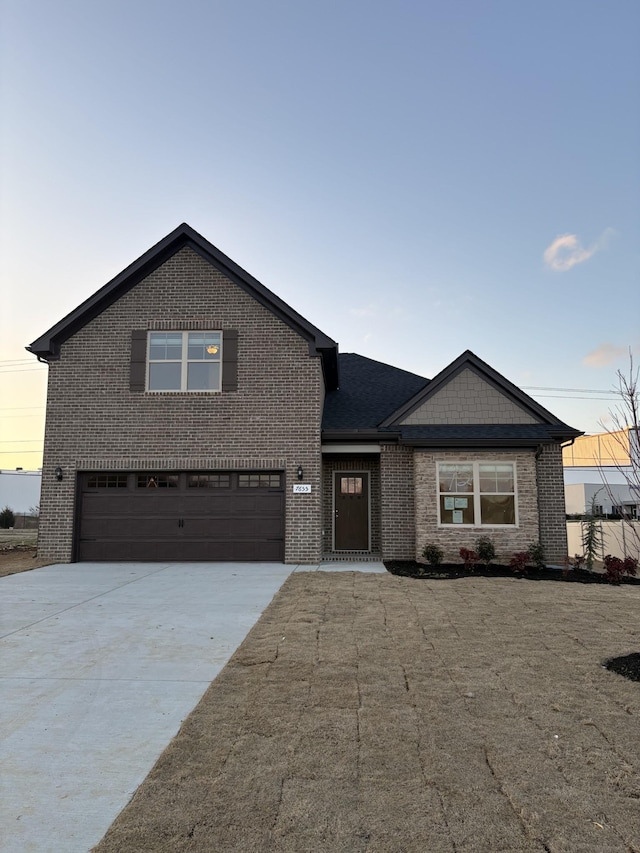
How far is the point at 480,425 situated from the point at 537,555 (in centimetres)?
339

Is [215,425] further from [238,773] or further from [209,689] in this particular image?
[238,773]

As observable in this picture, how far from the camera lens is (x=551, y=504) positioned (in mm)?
13375

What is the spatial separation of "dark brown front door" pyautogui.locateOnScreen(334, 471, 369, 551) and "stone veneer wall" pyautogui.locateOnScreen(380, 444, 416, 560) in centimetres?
101

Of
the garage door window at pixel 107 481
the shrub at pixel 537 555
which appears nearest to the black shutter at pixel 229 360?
the garage door window at pixel 107 481

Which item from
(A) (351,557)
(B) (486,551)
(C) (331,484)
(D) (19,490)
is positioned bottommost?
(A) (351,557)

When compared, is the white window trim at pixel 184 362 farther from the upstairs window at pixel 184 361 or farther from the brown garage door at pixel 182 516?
the brown garage door at pixel 182 516

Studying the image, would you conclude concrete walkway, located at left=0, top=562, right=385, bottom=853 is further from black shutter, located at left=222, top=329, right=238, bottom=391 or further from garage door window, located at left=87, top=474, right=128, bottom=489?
black shutter, located at left=222, top=329, right=238, bottom=391

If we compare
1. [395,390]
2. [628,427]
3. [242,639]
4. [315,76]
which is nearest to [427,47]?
[315,76]

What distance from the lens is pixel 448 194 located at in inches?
555

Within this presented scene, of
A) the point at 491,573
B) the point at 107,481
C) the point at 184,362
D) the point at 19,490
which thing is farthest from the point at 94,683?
the point at 19,490

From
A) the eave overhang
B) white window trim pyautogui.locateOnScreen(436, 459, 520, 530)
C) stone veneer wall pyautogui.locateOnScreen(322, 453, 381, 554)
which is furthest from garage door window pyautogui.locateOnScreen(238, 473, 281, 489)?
white window trim pyautogui.locateOnScreen(436, 459, 520, 530)

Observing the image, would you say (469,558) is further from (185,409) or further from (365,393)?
(185,409)

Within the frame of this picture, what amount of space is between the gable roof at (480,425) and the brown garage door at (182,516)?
3475 mm

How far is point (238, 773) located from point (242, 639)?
319cm
